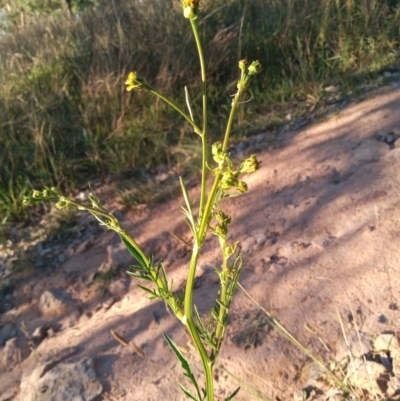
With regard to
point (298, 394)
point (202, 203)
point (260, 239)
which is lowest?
point (260, 239)

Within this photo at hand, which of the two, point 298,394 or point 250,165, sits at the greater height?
point 250,165

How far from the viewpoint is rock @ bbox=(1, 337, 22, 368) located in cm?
283

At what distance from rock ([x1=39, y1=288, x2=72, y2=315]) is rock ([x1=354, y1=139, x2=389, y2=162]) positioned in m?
1.96

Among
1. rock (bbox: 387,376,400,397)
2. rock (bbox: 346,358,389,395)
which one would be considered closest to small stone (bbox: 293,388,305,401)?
rock (bbox: 346,358,389,395)

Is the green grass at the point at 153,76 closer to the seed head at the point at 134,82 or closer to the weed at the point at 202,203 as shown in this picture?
the weed at the point at 202,203

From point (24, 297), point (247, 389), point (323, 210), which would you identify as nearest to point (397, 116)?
point (323, 210)

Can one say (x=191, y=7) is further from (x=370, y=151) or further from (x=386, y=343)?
(x=370, y=151)

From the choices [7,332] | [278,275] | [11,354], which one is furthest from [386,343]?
[7,332]

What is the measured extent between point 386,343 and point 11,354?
1903mm

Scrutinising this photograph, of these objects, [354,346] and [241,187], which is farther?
[354,346]

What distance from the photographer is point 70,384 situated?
7.95 feet

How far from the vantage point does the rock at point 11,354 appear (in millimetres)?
2832

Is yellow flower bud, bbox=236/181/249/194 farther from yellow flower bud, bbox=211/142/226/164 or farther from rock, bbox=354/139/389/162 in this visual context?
rock, bbox=354/139/389/162

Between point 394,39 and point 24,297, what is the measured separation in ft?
12.0
